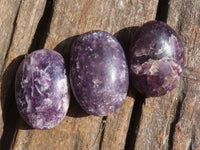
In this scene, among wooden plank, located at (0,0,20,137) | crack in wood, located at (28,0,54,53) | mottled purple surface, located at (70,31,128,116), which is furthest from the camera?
crack in wood, located at (28,0,54,53)

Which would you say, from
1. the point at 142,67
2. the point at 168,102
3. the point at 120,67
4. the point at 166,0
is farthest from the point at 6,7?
the point at 168,102

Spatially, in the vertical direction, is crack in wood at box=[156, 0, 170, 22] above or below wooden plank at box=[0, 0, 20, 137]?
above

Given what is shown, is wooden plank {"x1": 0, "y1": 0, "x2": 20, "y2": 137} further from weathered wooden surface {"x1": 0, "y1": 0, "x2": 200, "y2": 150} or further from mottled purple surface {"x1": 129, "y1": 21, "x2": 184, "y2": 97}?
mottled purple surface {"x1": 129, "y1": 21, "x2": 184, "y2": 97}

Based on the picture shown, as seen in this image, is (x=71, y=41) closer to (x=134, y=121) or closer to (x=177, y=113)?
(x=134, y=121)

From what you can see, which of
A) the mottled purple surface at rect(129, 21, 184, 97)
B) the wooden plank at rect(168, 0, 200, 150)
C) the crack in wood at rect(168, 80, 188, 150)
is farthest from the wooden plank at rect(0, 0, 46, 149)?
the crack in wood at rect(168, 80, 188, 150)

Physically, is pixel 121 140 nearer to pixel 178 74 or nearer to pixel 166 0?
pixel 178 74

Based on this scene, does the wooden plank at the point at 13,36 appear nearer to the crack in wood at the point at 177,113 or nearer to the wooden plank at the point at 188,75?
the wooden plank at the point at 188,75

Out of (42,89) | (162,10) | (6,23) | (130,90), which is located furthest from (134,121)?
(6,23)
